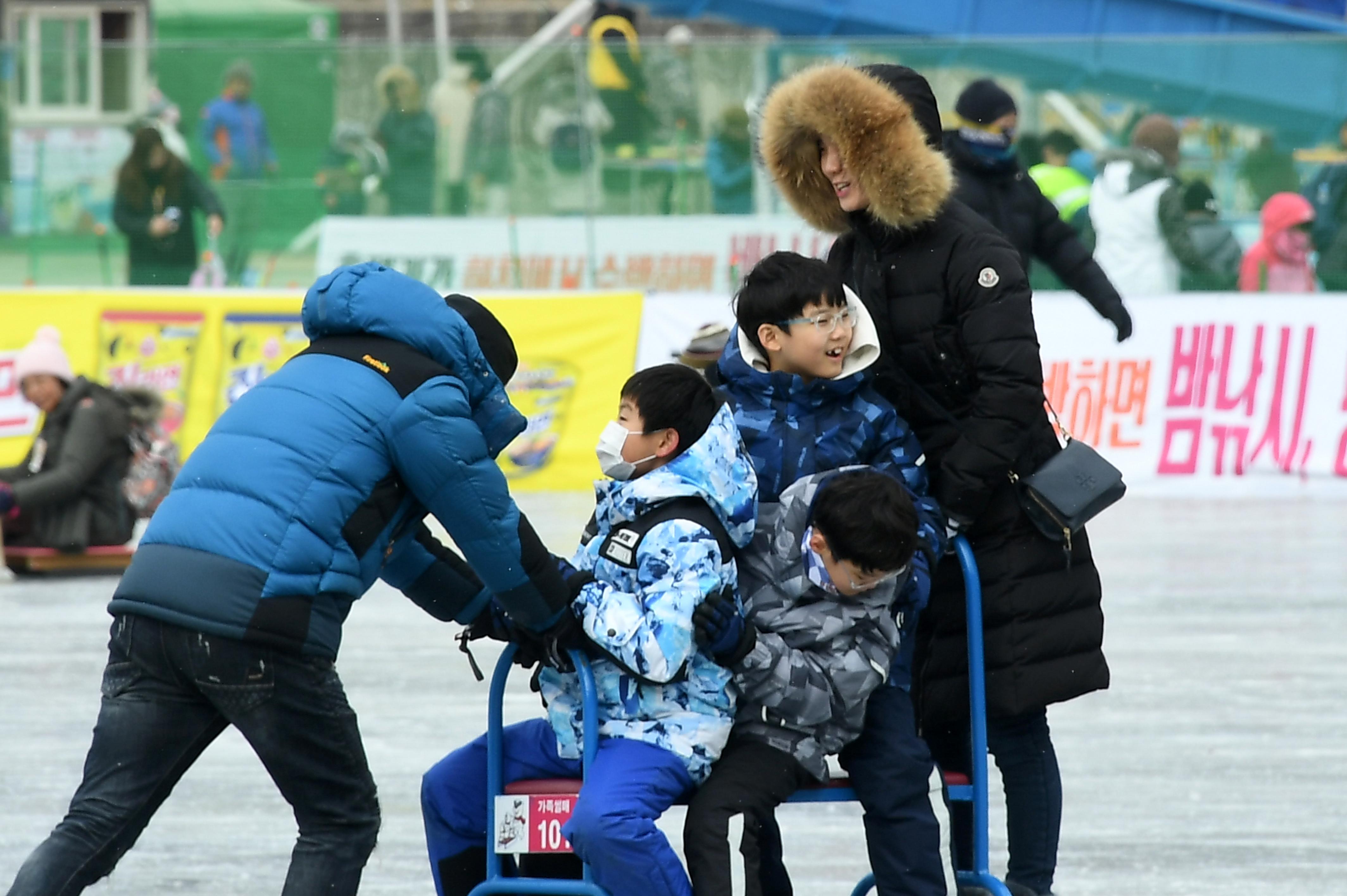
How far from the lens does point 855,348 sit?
3.70 meters

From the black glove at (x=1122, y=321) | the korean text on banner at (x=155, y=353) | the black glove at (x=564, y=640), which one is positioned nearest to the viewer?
the black glove at (x=564, y=640)

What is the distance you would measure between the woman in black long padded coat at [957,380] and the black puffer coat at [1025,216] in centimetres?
333

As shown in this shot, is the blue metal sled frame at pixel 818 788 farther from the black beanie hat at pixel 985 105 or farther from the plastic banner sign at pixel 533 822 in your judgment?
the black beanie hat at pixel 985 105

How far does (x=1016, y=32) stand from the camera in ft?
57.4

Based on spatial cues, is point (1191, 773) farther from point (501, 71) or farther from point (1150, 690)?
point (501, 71)

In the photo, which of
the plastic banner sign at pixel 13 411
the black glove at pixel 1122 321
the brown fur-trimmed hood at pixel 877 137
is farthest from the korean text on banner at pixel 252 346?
the brown fur-trimmed hood at pixel 877 137

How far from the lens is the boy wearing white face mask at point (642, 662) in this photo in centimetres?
332

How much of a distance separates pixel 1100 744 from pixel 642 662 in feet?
9.93

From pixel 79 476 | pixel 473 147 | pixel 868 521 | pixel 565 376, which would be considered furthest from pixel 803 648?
pixel 473 147

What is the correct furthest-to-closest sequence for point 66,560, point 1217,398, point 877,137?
point 1217,398, point 66,560, point 877,137

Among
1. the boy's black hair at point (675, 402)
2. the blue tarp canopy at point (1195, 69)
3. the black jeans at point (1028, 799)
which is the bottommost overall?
the black jeans at point (1028, 799)

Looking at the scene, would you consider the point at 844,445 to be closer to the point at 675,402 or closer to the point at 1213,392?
the point at 675,402

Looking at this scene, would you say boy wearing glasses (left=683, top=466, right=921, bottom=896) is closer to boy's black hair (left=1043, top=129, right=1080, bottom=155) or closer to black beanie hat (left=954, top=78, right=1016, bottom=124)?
black beanie hat (left=954, top=78, right=1016, bottom=124)

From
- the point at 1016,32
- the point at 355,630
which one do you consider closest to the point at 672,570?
the point at 355,630
